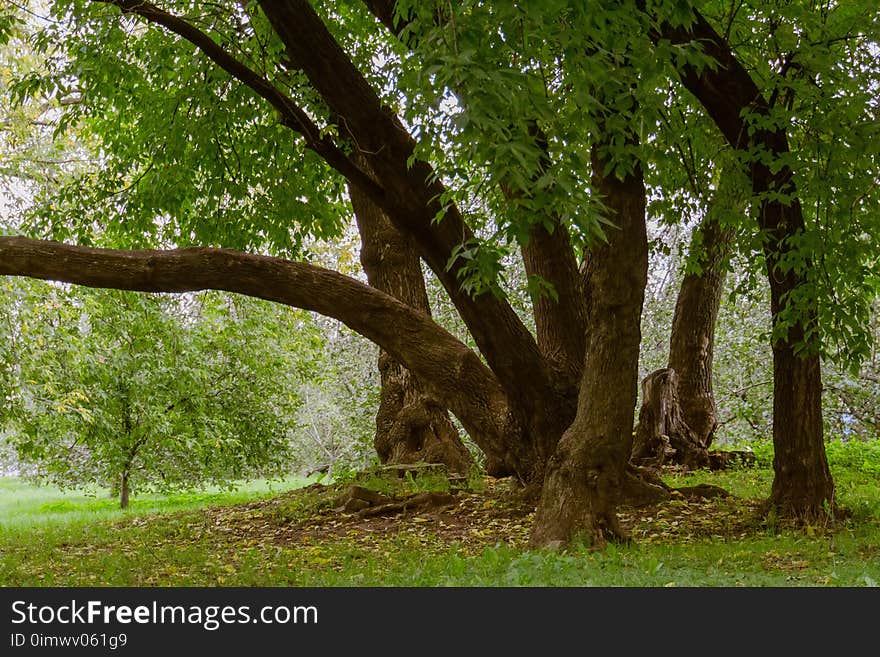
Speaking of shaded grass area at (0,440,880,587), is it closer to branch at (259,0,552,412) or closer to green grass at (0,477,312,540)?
branch at (259,0,552,412)

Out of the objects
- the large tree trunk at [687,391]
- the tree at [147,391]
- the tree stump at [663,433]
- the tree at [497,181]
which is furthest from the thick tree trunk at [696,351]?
the tree at [147,391]

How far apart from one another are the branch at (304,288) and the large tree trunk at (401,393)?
7.61 feet

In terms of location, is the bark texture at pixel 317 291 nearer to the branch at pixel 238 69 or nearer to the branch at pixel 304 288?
the branch at pixel 304 288

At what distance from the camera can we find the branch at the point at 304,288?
8.29 meters

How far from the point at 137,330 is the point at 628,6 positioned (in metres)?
12.1

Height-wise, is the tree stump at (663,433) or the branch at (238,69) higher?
the branch at (238,69)

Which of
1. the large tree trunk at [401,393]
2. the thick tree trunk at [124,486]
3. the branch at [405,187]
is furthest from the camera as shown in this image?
the thick tree trunk at [124,486]

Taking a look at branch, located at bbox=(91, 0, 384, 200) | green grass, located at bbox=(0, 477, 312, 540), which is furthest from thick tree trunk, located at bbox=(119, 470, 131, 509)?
branch, located at bbox=(91, 0, 384, 200)

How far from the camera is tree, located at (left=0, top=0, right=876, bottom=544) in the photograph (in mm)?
5074

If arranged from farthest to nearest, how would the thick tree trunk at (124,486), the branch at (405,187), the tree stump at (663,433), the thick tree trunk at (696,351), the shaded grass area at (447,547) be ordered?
the thick tree trunk at (124,486), the thick tree trunk at (696,351), the tree stump at (663,433), the branch at (405,187), the shaded grass area at (447,547)

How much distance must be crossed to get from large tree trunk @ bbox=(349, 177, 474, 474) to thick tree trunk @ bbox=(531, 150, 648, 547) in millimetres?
4395

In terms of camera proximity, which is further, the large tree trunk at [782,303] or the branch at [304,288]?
the branch at [304,288]

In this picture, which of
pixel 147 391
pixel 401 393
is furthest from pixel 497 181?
pixel 147 391

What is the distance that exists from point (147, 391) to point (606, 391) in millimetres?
10637
